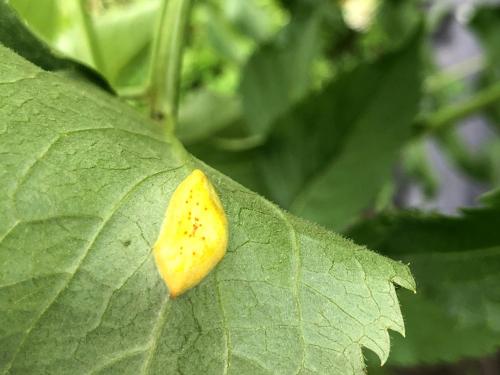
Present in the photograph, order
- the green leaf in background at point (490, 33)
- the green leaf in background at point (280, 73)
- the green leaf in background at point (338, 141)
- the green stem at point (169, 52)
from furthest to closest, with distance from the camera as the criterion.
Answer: the green leaf in background at point (490, 33) < the green leaf in background at point (280, 73) < the green leaf in background at point (338, 141) < the green stem at point (169, 52)

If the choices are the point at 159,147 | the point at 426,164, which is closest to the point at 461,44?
the point at 426,164

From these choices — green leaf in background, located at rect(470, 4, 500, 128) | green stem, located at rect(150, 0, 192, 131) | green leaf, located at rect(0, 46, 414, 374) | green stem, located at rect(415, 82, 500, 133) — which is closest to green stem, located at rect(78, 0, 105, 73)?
green stem, located at rect(150, 0, 192, 131)

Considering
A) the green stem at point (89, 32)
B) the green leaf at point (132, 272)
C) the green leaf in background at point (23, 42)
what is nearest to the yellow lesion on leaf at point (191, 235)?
the green leaf at point (132, 272)

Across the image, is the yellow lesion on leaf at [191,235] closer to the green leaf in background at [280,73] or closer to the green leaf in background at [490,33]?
the green leaf in background at [280,73]

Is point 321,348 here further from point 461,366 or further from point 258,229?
point 461,366

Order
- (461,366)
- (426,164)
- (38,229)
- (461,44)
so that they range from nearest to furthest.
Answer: (38,229), (426,164), (461,366), (461,44)

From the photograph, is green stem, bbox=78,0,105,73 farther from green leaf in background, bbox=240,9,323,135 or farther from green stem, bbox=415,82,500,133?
green stem, bbox=415,82,500,133

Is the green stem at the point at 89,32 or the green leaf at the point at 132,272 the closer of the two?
the green leaf at the point at 132,272

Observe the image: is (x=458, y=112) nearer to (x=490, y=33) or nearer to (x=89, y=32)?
(x=490, y=33)
